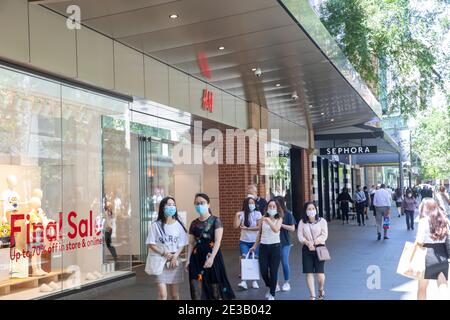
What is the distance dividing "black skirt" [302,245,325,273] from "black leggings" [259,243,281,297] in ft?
1.63

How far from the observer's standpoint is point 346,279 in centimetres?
989

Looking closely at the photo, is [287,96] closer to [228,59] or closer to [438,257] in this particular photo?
[228,59]

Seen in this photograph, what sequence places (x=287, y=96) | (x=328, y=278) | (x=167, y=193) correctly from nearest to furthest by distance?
(x=328, y=278) → (x=167, y=193) → (x=287, y=96)

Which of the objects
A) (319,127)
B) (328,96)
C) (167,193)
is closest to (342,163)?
(319,127)

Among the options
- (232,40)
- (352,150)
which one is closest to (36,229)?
(232,40)

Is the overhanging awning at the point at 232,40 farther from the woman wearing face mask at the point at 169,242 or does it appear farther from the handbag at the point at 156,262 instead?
the handbag at the point at 156,262

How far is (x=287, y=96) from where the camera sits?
15.6m

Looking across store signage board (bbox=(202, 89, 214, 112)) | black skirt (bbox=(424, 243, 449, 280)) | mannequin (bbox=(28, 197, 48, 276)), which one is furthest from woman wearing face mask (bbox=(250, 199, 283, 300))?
store signage board (bbox=(202, 89, 214, 112))

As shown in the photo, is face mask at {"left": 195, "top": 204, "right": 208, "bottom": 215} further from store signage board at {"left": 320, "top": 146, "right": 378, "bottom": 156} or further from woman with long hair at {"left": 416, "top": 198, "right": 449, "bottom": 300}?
store signage board at {"left": 320, "top": 146, "right": 378, "bottom": 156}

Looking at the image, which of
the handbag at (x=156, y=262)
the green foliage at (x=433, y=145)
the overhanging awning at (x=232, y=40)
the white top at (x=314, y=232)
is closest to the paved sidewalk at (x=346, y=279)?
the white top at (x=314, y=232)

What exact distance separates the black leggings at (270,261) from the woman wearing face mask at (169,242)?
1766mm

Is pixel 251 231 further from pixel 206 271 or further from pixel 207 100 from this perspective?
pixel 207 100

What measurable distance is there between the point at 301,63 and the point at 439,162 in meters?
49.0

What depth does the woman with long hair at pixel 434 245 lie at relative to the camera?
7066 millimetres
